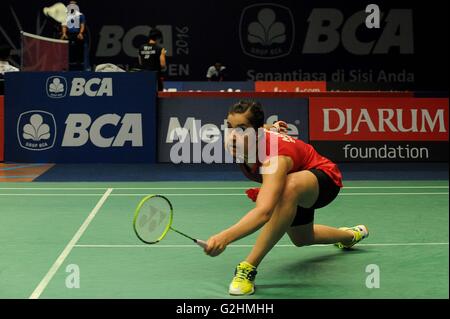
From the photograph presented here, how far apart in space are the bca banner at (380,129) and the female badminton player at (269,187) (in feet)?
21.4

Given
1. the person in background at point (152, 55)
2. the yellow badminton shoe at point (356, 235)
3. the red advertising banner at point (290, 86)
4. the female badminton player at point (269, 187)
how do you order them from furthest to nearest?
1. the red advertising banner at point (290, 86)
2. the person in background at point (152, 55)
3. the yellow badminton shoe at point (356, 235)
4. the female badminton player at point (269, 187)

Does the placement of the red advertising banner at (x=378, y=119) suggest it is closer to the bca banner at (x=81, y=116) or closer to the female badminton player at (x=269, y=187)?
the bca banner at (x=81, y=116)

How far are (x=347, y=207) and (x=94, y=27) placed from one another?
15.2 m

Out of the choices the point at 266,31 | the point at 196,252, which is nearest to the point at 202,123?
the point at 196,252

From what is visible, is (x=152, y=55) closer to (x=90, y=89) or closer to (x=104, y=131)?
(x=90, y=89)

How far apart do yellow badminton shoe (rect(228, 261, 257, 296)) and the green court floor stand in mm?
54

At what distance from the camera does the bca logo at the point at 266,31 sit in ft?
68.2

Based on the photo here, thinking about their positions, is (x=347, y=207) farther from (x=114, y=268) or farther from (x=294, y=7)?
(x=294, y=7)

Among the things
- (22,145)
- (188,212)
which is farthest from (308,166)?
(22,145)

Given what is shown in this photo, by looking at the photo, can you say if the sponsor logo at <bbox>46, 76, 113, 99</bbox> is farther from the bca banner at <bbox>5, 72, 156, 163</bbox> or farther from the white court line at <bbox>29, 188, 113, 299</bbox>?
the white court line at <bbox>29, 188, 113, 299</bbox>

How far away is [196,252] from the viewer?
16.4 feet

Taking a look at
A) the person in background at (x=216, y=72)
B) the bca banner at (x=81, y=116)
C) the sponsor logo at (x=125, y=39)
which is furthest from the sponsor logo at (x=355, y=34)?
the bca banner at (x=81, y=116)

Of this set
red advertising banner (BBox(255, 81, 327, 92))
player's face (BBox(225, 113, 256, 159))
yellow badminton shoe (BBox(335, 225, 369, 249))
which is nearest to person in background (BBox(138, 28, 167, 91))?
red advertising banner (BBox(255, 81, 327, 92))

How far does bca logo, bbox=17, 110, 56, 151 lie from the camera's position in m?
10.7
